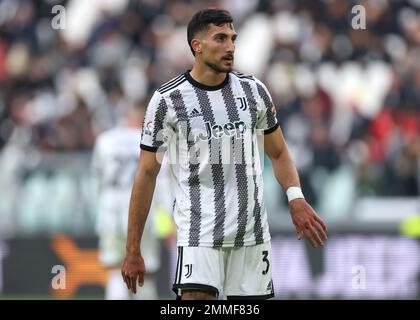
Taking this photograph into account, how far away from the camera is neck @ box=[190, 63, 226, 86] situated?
674 centimetres

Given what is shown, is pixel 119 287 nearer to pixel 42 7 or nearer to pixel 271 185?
pixel 271 185

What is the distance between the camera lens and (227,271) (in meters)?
6.63

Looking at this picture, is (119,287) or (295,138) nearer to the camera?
(119,287)

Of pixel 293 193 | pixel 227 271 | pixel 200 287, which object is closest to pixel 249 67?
pixel 293 193

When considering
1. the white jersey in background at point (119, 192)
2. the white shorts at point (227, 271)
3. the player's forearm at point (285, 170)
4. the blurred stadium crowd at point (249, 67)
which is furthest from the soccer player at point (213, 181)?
the blurred stadium crowd at point (249, 67)

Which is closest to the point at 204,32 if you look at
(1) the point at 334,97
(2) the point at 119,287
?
(2) the point at 119,287

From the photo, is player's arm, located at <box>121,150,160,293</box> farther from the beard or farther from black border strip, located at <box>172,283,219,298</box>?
the beard

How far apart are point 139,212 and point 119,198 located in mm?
5099

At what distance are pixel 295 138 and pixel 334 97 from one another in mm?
1310

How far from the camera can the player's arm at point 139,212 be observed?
6613 millimetres

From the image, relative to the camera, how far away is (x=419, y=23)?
52.6 ft

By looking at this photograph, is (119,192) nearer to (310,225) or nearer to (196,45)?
(196,45)

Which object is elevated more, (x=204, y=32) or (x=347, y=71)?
(x=347, y=71)

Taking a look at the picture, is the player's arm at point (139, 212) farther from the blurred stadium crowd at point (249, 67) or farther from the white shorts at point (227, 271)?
the blurred stadium crowd at point (249, 67)
